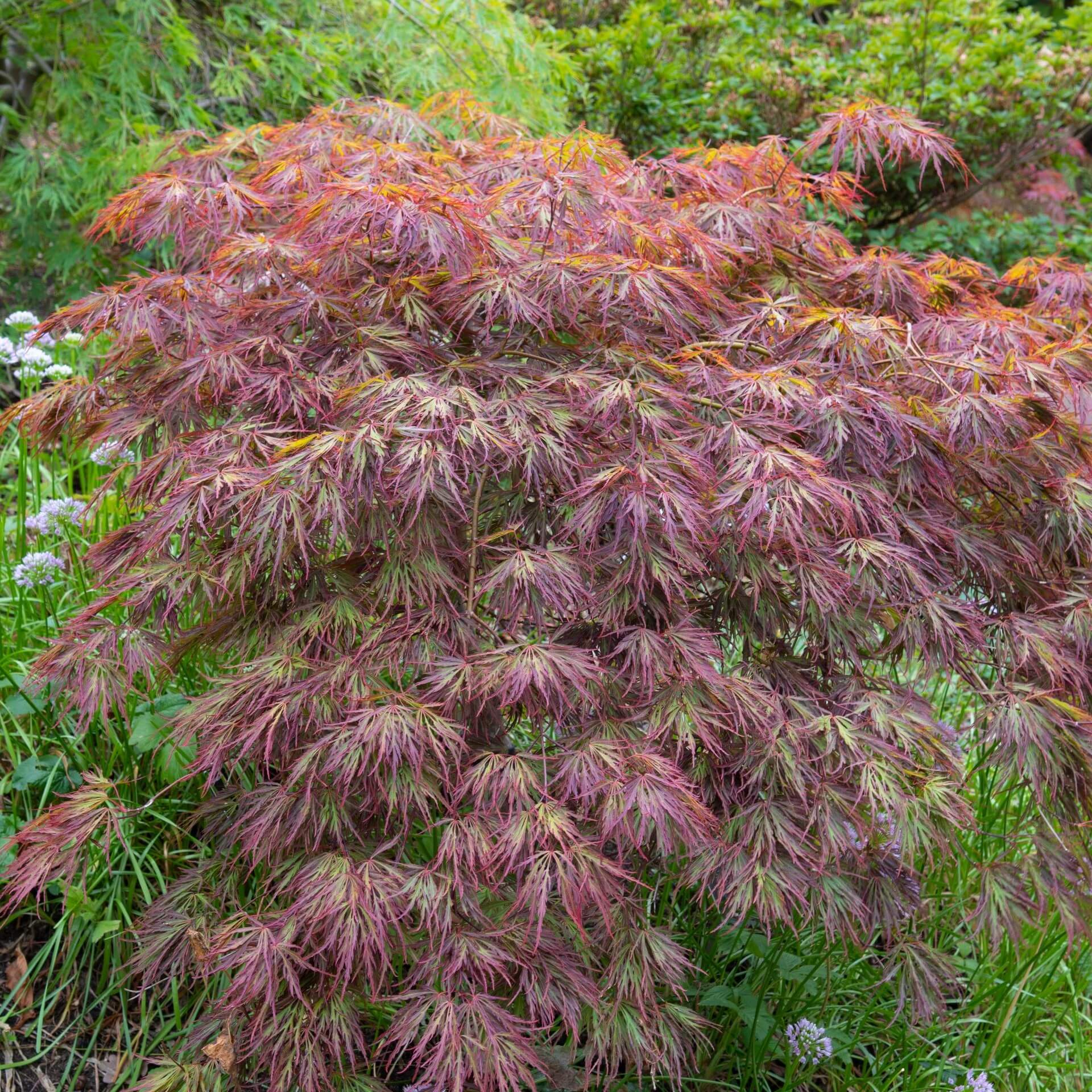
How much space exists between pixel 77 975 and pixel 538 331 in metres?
1.78

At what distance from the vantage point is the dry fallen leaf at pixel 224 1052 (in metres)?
1.99

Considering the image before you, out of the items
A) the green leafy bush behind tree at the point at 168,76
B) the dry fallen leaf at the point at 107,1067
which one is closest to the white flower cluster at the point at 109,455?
the dry fallen leaf at the point at 107,1067

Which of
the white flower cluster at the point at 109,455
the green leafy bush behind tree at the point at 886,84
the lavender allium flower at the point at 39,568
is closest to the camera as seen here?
the white flower cluster at the point at 109,455

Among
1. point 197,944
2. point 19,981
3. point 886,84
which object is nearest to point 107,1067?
point 19,981

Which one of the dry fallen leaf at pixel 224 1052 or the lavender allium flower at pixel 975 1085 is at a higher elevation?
the dry fallen leaf at pixel 224 1052

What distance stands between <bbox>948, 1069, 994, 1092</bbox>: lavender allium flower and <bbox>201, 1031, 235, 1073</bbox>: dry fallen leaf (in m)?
1.57

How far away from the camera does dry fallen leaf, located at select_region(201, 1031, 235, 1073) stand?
6.53 feet

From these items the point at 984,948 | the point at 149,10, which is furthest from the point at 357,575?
Result: the point at 149,10

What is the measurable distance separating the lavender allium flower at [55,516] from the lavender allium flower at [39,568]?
0.10 metres

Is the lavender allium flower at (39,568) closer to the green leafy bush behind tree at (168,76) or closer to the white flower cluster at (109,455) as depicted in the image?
the white flower cluster at (109,455)

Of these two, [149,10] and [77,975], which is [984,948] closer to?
[77,975]

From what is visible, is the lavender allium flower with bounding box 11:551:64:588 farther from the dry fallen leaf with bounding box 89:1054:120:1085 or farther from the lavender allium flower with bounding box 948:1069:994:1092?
the lavender allium flower with bounding box 948:1069:994:1092

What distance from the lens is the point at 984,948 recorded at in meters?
2.75

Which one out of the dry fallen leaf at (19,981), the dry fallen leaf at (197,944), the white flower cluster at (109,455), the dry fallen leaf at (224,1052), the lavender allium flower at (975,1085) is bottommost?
the lavender allium flower at (975,1085)
